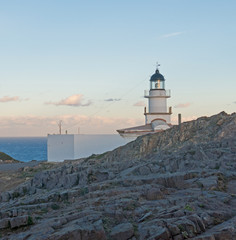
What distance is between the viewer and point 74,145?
4084 centimetres

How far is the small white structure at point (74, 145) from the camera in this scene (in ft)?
133

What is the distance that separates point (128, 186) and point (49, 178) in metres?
8.60

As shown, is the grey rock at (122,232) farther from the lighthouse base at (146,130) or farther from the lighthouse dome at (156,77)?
the lighthouse dome at (156,77)

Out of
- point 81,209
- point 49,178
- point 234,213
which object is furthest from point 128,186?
point 49,178

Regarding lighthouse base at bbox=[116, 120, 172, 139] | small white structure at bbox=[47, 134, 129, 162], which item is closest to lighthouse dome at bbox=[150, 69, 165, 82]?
lighthouse base at bbox=[116, 120, 172, 139]

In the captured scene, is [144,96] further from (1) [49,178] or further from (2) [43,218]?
(2) [43,218]

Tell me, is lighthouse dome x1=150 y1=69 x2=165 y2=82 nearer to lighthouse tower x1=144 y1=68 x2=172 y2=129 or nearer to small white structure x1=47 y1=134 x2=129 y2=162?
lighthouse tower x1=144 y1=68 x2=172 y2=129

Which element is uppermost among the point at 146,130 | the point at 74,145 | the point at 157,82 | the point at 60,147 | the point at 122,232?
the point at 157,82

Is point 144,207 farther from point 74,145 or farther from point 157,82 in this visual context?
point 157,82

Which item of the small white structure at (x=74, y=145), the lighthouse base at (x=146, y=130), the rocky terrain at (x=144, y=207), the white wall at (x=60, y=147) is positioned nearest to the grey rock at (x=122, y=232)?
the rocky terrain at (x=144, y=207)

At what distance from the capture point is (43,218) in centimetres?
970

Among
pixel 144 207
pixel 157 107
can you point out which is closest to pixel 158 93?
pixel 157 107

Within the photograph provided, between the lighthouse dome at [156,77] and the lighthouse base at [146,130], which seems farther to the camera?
the lighthouse dome at [156,77]

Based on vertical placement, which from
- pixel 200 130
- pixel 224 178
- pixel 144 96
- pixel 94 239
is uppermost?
pixel 144 96
